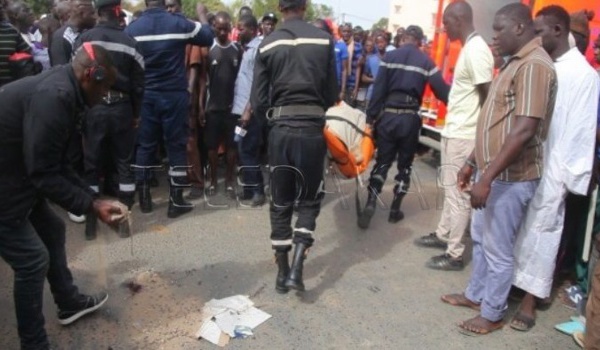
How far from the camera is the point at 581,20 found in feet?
13.2

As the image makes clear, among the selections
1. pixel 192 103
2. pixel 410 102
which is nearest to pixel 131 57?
pixel 192 103

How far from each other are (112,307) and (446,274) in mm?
2636

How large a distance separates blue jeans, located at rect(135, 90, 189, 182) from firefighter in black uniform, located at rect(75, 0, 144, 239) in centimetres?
36

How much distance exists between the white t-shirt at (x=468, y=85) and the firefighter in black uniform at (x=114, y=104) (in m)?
2.72

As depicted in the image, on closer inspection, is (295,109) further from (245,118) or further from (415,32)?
(415,32)

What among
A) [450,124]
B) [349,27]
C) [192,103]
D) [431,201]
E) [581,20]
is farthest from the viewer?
[349,27]

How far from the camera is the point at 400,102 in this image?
493cm

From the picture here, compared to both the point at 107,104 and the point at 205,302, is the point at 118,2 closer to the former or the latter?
the point at 107,104

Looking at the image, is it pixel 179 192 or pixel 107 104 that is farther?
pixel 179 192

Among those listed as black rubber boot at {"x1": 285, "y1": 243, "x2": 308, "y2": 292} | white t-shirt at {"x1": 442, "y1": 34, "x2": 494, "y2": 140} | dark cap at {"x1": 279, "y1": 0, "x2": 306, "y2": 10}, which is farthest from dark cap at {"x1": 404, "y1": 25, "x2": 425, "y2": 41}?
black rubber boot at {"x1": 285, "y1": 243, "x2": 308, "y2": 292}

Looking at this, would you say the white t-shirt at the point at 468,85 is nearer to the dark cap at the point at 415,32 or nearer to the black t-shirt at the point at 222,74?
the dark cap at the point at 415,32

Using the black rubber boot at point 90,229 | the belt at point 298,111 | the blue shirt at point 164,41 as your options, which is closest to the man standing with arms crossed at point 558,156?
the belt at point 298,111

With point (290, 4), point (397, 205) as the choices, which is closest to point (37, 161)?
point (290, 4)

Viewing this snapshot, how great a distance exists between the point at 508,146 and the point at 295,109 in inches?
56.9
